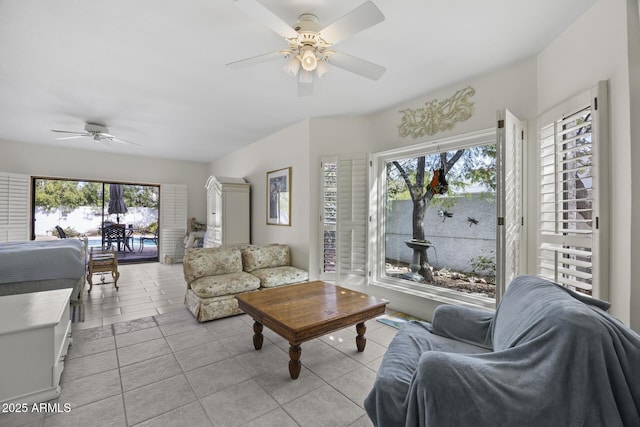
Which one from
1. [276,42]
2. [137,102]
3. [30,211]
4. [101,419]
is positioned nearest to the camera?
[101,419]

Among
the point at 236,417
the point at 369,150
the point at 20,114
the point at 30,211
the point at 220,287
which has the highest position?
the point at 20,114

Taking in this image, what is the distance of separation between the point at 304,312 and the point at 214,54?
2271mm

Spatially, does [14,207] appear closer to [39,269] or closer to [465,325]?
[39,269]

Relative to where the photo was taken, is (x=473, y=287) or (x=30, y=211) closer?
(x=473, y=287)

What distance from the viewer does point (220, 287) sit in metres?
3.20

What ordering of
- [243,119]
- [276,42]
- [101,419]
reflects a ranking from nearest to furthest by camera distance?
[101,419]
[276,42]
[243,119]

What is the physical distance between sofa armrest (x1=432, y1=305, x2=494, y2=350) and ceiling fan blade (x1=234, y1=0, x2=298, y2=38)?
208 cm

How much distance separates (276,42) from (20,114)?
3.96m

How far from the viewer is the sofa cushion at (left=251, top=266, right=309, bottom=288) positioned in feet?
11.8

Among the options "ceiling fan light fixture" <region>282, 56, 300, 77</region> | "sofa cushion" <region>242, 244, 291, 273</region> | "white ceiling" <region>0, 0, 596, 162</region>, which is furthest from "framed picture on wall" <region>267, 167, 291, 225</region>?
"ceiling fan light fixture" <region>282, 56, 300, 77</region>

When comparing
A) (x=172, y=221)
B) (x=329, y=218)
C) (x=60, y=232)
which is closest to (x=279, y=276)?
(x=329, y=218)

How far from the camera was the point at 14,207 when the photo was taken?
5070mm

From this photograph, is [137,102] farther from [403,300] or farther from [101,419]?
[403,300]

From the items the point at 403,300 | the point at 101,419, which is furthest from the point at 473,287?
the point at 101,419
